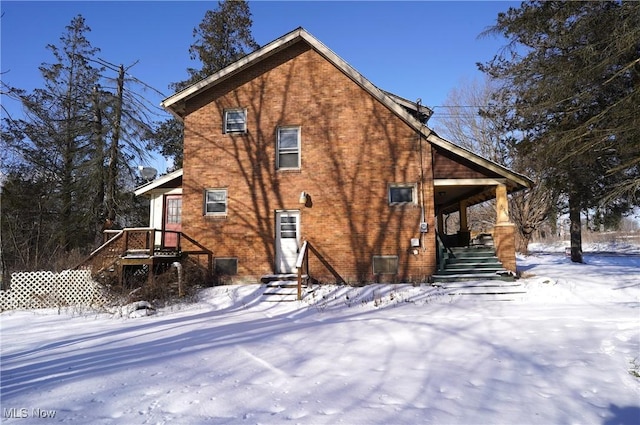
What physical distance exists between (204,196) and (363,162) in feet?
18.4

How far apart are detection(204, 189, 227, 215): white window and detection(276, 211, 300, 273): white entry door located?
1.93 m

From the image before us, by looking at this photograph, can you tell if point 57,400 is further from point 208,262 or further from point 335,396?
point 208,262

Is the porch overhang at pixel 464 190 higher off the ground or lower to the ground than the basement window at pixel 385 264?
higher

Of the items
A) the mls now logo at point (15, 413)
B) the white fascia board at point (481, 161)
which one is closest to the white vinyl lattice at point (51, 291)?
the mls now logo at point (15, 413)

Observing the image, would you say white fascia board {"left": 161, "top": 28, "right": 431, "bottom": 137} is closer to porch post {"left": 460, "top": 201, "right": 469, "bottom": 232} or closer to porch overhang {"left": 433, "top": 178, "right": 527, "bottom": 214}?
porch overhang {"left": 433, "top": 178, "right": 527, "bottom": 214}

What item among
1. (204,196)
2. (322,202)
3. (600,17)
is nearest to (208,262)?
(204,196)

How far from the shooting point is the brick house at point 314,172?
12461mm

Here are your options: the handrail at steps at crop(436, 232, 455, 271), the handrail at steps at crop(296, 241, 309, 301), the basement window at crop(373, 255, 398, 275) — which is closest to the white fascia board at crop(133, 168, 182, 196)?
the handrail at steps at crop(296, 241, 309, 301)

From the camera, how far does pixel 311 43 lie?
13000 mm

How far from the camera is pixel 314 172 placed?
1282cm

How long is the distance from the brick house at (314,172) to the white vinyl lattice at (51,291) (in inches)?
136

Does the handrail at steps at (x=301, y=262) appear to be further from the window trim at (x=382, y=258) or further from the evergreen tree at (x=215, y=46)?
the evergreen tree at (x=215, y=46)

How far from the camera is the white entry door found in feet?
41.8

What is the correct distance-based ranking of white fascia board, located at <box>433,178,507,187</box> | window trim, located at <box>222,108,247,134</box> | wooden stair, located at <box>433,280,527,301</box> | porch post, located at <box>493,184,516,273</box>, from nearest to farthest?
1. wooden stair, located at <box>433,280,527,301</box>
2. porch post, located at <box>493,184,516,273</box>
3. white fascia board, located at <box>433,178,507,187</box>
4. window trim, located at <box>222,108,247,134</box>
